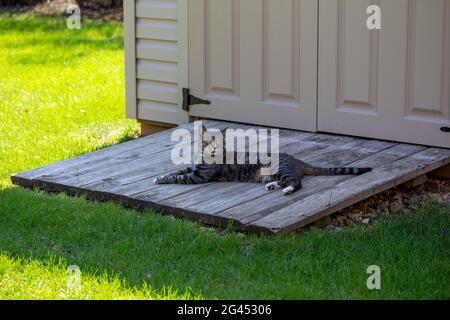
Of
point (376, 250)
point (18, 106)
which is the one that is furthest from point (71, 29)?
point (376, 250)

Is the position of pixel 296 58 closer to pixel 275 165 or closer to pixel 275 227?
pixel 275 165

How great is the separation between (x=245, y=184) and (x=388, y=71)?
1.43 metres

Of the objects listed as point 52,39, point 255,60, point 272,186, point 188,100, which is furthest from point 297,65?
point 52,39

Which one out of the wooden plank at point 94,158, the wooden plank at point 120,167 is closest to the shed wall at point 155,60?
the wooden plank at point 94,158

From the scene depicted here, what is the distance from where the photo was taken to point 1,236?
21.2ft

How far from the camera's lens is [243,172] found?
7141mm

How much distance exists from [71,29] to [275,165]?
8.36 metres

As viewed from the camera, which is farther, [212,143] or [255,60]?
[255,60]

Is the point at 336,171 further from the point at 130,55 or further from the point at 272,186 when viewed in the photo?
the point at 130,55

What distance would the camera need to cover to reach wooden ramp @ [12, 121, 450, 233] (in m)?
6.46

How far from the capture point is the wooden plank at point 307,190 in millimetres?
6438

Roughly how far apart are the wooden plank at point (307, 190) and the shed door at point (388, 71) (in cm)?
20

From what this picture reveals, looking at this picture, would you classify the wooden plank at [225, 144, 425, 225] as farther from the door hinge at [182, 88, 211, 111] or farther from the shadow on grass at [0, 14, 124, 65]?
the shadow on grass at [0, 14, 124, 65]

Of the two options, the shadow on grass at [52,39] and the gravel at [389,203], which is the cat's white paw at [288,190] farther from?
the shadow on grass at [52,39]
